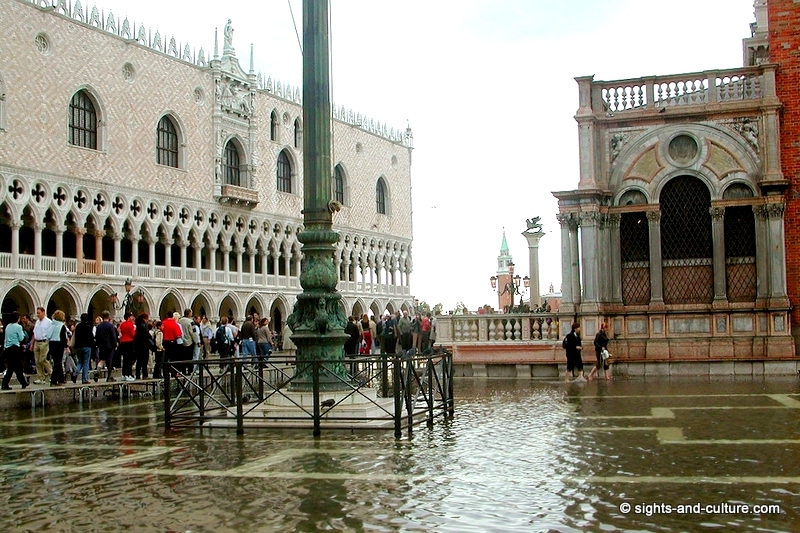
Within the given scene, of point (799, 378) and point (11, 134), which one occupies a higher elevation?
point (11, 134)

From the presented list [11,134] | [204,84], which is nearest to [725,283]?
[11,134]

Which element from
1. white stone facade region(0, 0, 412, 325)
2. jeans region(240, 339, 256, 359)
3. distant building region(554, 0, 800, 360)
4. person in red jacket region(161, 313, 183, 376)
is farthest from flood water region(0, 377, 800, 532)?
white stone facade region(0, 0, 412, 325)

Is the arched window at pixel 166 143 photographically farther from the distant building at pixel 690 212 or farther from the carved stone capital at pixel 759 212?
the carved stone capital at pixel 759 212

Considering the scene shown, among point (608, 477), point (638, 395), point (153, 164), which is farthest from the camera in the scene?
point (153, 164)

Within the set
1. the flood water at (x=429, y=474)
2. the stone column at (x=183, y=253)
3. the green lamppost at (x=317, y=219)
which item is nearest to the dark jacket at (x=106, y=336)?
the flood water at (x=429, y=474)

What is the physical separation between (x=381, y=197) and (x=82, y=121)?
91.2 ft

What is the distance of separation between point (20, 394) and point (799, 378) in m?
15.0

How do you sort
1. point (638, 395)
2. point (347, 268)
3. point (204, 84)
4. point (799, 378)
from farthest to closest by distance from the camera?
point (347, 268), point (204, 84), point (799, 378), point (638, 395)

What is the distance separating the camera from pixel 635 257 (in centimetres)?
2322

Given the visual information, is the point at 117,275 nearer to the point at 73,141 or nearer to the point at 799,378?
the point at 73,141

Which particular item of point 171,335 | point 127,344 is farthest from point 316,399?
point 127,344

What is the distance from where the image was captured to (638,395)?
52.8ft

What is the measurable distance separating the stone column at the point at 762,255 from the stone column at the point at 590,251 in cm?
355

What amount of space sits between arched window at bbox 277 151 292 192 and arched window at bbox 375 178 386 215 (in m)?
9.74
